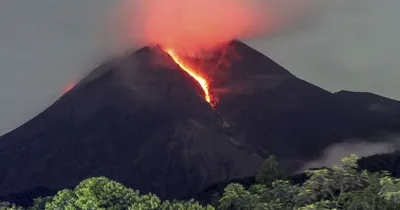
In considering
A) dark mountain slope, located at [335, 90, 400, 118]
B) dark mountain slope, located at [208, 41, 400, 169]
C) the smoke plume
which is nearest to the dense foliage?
the smoke plume

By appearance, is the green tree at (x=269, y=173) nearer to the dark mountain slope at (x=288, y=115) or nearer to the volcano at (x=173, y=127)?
the volcano at (x=173, y=127)

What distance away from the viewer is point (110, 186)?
8.54 meters

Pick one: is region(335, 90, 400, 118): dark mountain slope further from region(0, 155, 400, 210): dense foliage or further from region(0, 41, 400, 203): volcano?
region(0, 155, 400, 210): dense foliage

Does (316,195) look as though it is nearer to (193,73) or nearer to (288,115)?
(288,115)

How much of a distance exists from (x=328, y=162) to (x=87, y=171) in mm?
11002

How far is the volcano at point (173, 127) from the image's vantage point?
26080 mm

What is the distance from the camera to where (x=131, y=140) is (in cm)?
2838

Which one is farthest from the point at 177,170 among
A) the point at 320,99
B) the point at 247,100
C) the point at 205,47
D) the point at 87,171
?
the point at 205,47

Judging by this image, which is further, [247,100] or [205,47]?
[205,47]

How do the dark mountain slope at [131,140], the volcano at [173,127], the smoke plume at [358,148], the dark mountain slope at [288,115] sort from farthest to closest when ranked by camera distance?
the dark mountain slope at [288,115] → the volcano at [173,127] → the smoke plume at [358,148] → the dark mountain slope at [131,140]

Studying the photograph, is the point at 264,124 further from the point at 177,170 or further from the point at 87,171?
the point at 87,171

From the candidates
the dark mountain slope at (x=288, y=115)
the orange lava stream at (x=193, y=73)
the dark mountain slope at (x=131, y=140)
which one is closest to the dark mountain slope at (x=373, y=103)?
the dark mountain slope at (x=288, y=115)

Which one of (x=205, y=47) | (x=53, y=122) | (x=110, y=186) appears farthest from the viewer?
(x=205, y=47)

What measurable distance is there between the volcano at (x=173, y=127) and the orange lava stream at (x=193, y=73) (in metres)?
0.54
